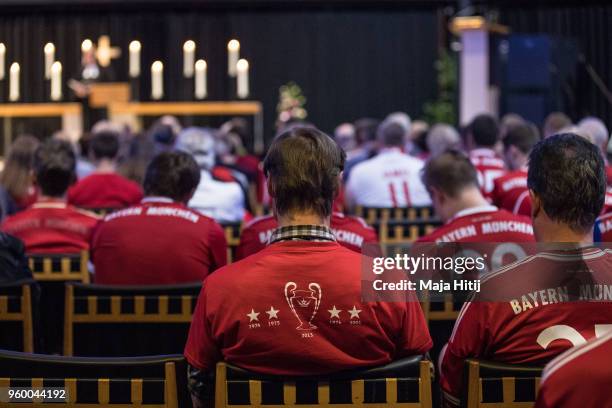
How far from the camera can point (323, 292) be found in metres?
2.29

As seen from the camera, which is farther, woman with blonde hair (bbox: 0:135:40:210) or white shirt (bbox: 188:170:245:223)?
woman with blonde hair (bbox: 0:135:40:210)

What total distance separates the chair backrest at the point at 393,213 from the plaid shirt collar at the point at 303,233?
11.0 ft

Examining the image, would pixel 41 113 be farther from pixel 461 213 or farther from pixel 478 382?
pixel 478 382

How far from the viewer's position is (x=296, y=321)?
2273 millimetres

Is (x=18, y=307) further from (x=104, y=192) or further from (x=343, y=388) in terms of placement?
(x=104, y=192)

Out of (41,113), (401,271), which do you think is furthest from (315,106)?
(401,271)

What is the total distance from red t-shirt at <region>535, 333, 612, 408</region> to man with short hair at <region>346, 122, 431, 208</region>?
535cm

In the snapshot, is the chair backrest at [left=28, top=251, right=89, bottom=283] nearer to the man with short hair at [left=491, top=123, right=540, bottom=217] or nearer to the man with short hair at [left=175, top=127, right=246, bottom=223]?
the man with short hair at [left=491, top=123, right=540, bottom=217]

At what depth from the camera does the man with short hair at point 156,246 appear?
3904mm

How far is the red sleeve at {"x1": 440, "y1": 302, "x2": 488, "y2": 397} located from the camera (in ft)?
7.34

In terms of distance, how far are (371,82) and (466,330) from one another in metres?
17.0

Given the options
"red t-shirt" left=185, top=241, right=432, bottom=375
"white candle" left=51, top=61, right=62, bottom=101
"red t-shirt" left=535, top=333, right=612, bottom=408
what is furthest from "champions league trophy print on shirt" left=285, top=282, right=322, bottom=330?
"white candle" left=51, top=61, right=62, bottom=101

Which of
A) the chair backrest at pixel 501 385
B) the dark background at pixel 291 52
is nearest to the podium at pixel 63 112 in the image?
the dark background at pixel 291 52

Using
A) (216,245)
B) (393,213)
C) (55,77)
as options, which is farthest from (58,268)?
(55,77)
